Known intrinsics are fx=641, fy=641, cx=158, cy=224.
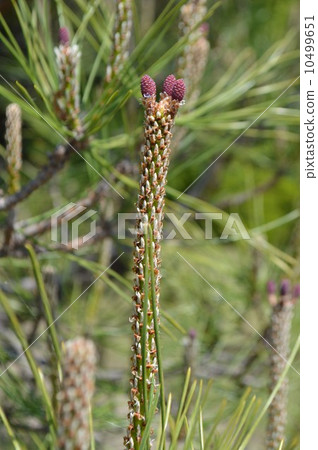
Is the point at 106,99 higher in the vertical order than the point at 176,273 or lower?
higher

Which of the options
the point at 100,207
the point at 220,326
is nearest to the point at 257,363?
the point at 220,326

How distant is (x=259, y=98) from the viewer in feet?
2.18

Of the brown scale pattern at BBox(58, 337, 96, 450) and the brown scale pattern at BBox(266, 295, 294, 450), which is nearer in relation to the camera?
the brown scale pattern at BBox(58, 337, 96, 450)

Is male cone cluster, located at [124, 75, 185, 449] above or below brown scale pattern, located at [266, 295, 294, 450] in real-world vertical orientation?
above

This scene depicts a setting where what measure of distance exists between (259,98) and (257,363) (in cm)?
28

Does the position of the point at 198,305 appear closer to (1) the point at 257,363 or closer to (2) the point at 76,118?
(1) the point at 257,363

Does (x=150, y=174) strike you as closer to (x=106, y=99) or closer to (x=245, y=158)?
(x=106, y=99)

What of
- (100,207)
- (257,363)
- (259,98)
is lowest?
(257,363)

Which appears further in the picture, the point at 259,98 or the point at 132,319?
the point at 259,98

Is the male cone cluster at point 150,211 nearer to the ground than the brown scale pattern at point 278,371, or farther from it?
farther from it

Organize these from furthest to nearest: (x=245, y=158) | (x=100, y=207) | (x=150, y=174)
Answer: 1. (x=245, y=158)
2. (x=100, y=207)
3. (x=150, y=174)

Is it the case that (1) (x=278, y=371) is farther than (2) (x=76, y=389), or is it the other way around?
(1) (x=278, y=371)

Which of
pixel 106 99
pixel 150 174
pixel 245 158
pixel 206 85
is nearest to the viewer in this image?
pixel 150 174

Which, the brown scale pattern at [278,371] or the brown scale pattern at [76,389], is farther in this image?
the brown scale pattern at [278,371]
